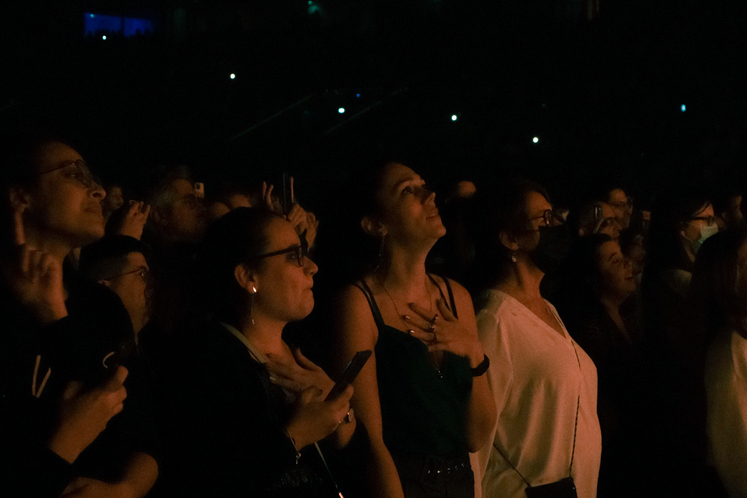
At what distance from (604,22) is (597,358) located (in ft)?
28.8

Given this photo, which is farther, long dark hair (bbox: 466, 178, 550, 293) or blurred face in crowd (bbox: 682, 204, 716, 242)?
blurred face in crowd (bbox: 682, 204, 716, 242)

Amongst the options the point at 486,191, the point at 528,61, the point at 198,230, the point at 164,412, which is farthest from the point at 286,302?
the point at 528,61

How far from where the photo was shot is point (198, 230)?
3775 millimetres

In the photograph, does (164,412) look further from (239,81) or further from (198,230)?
(239,81)

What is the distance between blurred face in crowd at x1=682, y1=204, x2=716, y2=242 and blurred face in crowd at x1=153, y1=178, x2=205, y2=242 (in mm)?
3026

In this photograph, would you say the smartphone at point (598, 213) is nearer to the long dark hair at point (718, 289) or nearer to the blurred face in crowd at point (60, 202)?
the long dark hair at point (718, 289)

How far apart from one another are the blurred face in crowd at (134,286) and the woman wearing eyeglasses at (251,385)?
2.18 ft

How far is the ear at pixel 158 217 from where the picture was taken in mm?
3787

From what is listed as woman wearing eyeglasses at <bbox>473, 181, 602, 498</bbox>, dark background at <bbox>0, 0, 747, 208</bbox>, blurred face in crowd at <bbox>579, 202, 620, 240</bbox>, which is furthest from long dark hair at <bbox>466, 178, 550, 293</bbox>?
dark background at <bbox>0, 0, 747, 208</bbox>

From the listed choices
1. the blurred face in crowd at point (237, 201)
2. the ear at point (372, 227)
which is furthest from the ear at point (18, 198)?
the blurred face in crowd at point (237, 201)

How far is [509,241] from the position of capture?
2799mm

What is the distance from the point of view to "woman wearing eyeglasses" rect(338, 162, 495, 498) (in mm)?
2152

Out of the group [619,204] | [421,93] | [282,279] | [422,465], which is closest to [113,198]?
[282,279]

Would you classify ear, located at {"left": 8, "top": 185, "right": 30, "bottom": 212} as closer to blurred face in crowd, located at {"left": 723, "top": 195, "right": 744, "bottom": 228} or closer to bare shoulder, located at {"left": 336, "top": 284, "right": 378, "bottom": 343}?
bare shoulder, located at {"left": 336, "top": 284, "right": 378, "bottom": 343}
